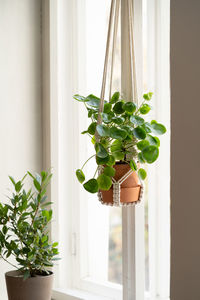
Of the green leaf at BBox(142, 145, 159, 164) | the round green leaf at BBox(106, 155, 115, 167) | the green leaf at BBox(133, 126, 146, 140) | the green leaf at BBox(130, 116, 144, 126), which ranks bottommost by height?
the round green leaf at BBox(106, 155, 115, 167)

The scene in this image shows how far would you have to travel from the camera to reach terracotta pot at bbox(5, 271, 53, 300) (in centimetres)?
139

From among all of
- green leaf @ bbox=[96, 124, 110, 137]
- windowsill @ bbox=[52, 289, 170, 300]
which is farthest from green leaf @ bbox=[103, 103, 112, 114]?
windowsill @ bbox=[52, 289, 170, 300]

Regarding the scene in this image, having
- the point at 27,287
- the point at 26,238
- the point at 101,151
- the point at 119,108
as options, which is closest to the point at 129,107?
the point at 119,108

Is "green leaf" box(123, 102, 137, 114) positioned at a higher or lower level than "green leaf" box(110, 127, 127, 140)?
higher

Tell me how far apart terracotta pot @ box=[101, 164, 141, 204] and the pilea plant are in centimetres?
2

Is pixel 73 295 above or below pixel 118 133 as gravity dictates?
below

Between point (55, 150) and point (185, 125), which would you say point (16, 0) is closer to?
point (55, 150)

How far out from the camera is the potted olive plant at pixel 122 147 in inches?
47.9

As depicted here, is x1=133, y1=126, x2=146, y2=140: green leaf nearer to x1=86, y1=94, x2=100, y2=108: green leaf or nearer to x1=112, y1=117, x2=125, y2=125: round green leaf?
x1=112, y1=117, x2=125, y2=125: round green leaf

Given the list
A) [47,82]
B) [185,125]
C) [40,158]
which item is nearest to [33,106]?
[47,82]

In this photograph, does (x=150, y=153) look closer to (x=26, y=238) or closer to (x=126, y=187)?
(x=126, y=187)

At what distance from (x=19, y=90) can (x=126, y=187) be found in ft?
2.35

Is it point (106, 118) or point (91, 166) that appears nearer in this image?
point (106, 118)

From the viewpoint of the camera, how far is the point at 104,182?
124 cm
